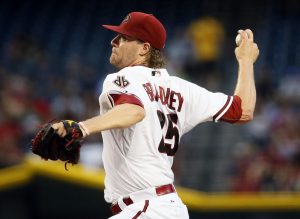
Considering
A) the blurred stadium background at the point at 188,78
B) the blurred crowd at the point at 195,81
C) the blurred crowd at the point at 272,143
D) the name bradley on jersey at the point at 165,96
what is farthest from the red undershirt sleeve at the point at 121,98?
the blurred crowd at the point at 272,143

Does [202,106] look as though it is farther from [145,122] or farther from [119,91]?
[119,91]

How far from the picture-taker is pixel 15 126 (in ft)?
36.9

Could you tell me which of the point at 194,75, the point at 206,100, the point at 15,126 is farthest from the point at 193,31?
the point at 206,100

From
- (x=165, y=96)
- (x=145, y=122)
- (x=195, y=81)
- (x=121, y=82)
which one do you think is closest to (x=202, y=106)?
(x=165, y=96)

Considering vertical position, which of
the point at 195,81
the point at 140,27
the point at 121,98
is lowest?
the point at 195,81

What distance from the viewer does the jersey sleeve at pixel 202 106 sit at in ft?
14.4

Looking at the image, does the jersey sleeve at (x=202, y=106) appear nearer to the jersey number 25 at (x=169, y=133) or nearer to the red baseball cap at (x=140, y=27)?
the jersey number 25 at (x=169, y=133)

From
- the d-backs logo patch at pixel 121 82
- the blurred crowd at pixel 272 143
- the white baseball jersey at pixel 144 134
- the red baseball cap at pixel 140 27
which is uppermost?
the red baseball cap at pixel 140 27

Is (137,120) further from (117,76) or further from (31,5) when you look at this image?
(31,5)

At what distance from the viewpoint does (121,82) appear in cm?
401

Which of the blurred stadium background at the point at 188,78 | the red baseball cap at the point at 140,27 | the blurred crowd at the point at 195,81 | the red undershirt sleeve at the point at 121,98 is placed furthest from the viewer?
the blurred crowd at the point at 195,81

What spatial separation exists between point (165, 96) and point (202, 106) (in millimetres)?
285

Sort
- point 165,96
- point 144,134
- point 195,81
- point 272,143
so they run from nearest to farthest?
point 144,134 < point 165,96 < point 272,143 < point 195,81

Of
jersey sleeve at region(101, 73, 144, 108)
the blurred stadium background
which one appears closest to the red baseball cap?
jersey sleeve at region(101, 73, 144, 108)
